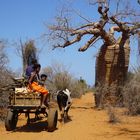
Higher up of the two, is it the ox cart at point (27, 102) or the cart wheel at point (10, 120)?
the ox cart at point (27, 102)

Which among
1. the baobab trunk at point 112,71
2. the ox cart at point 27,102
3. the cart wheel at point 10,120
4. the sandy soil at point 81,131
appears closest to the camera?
the sandy soil at point 81,131

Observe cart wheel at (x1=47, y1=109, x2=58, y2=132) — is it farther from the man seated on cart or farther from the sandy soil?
the man seated on cart

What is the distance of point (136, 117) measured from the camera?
16.8 metres

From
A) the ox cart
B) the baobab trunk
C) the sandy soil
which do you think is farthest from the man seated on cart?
the baobab trunk

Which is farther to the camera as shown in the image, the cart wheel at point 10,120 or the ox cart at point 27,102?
the cart wheel at point 10,120

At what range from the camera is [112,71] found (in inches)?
845

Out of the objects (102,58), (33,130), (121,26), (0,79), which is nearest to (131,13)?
(121,26)

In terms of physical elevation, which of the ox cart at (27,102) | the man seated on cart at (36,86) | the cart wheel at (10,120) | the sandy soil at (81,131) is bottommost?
the sandy soil at (81,131)

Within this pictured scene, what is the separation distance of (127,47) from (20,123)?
8613 millimetres

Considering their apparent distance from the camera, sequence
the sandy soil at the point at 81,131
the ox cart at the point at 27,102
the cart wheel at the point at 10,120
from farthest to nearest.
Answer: the cart wheel at the point at 10,120 → the ox cart at the point at 27,102 → the sandy soil at the point at 81,131

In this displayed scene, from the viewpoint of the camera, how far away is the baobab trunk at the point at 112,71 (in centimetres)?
2125

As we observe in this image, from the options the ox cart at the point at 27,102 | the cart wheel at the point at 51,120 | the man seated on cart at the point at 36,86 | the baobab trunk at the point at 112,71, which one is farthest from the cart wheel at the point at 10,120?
the baobab trunk at the point at 112,71

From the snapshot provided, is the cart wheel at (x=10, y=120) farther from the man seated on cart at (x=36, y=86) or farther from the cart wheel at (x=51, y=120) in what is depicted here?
the cart wheel at (x=51, y=120)

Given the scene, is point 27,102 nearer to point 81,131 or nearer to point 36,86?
point 36,86
